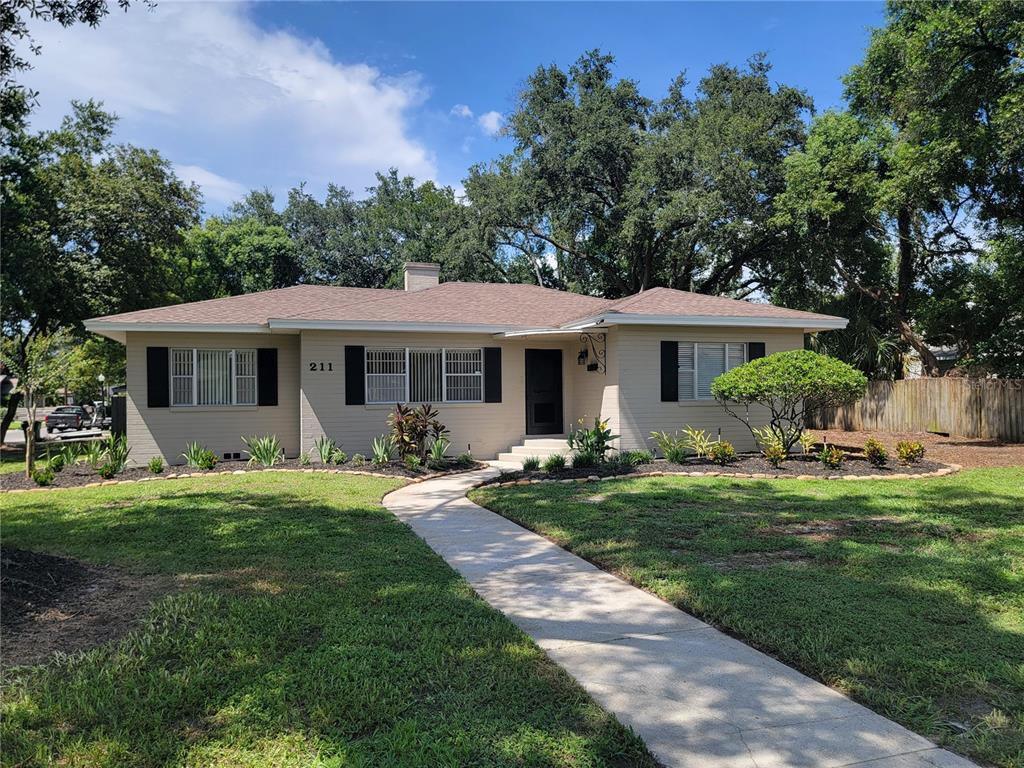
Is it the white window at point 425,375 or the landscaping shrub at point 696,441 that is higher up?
the white window at point 425,375

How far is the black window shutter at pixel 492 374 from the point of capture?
14.0 metres

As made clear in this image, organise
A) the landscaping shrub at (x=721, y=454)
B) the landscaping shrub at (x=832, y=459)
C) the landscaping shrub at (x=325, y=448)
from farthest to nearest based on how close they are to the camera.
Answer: the landscaping shrub at (x=325, y=448), the landscaping shrub at (x=721, y=454), the landscaping shrub at (x=832, y=459)

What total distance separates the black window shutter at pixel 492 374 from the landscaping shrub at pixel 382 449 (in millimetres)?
2319

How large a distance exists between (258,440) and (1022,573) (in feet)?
39.2

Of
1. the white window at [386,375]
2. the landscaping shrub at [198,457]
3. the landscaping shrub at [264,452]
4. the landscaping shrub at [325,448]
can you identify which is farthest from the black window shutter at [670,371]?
the landscaping shrub at [198,457]

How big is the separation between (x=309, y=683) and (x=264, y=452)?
950 centimetres

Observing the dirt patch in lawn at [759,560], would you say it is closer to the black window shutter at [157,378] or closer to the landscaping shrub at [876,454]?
the landscaping shrub at [876,454]

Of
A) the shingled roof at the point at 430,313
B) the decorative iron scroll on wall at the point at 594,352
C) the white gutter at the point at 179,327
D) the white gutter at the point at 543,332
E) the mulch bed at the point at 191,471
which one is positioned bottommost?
the mulch bed at the point at 191,471

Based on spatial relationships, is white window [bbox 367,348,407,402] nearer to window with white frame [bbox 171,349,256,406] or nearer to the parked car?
window with white frame [bbox 171,349,256,406]

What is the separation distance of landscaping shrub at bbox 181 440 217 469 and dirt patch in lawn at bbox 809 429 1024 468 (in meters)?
12.8

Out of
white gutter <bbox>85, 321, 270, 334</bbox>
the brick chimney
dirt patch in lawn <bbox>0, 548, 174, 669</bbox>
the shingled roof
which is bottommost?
dirt patch in lawn <bbox>0, 548, 174, 669</bbox>

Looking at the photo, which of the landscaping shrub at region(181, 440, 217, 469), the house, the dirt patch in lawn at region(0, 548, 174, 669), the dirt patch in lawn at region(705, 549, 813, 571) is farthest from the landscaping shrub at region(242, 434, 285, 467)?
the dirt patch in lawn at region(705, 549, 813, 571)

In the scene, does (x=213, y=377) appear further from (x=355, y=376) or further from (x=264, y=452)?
(x=355, y=376)

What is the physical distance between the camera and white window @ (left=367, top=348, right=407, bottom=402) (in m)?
13.3
